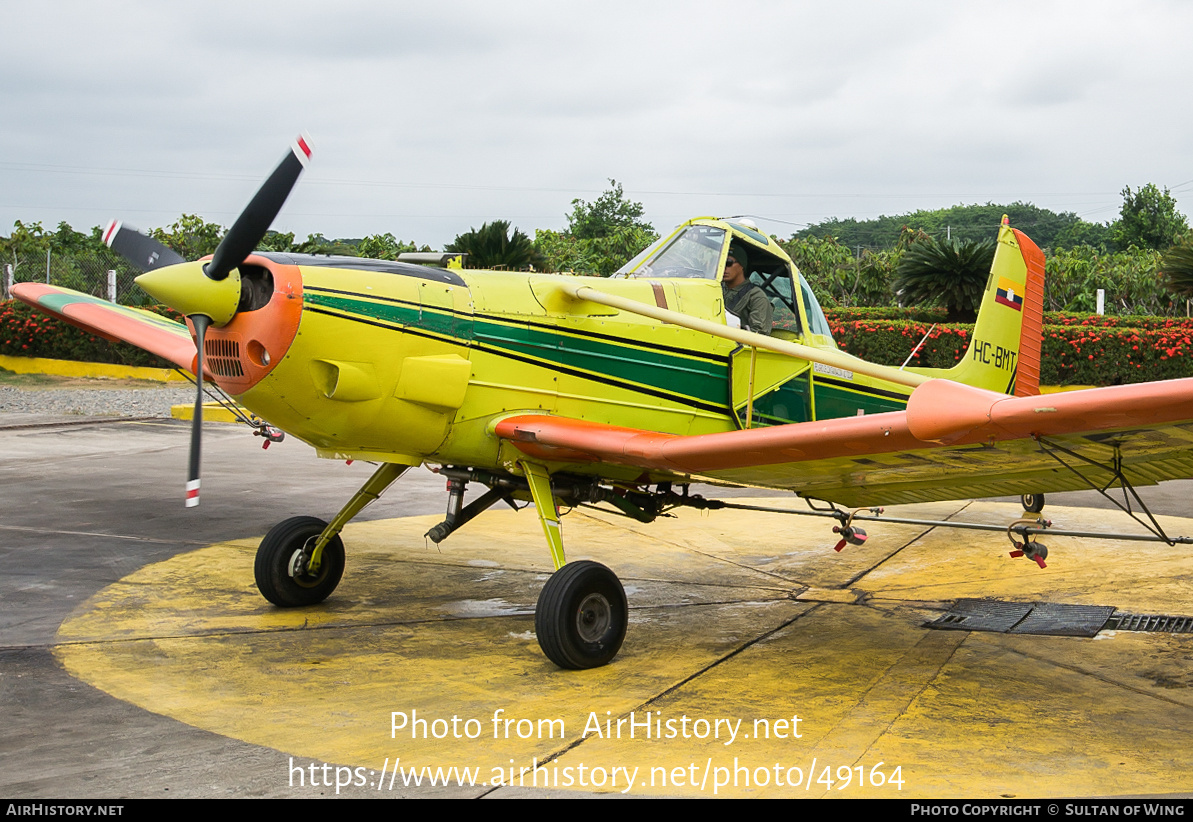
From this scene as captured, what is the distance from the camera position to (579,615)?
5.82 metres

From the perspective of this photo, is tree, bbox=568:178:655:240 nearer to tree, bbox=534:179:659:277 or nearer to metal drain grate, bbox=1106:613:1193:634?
tree, bbox=534:179:659:277

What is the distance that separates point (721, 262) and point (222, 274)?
3.36 meters

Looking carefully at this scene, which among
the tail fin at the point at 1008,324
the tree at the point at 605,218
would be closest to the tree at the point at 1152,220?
the tree at the point at 605,218

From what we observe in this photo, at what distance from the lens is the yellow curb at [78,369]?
79.3 feet

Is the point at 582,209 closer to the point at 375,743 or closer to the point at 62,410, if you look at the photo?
the point at 62,410

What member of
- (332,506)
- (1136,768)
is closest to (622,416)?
(1136,768)

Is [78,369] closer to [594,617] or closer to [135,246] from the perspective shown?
[135,246]

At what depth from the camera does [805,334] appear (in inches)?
299

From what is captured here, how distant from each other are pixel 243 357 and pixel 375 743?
2.21 metres

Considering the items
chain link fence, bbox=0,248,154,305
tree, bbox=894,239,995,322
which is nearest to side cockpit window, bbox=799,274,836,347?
tree, bbox=894,239,995,322

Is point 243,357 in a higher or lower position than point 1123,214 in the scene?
lower

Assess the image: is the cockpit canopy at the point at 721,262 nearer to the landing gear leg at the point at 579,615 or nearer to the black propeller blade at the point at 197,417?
the landing gear leg at the point at 579,615

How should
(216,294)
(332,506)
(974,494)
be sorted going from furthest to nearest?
(332,506) < (974,494) < (216,294)

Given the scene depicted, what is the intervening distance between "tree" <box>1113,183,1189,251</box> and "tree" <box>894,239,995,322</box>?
47.8 m
